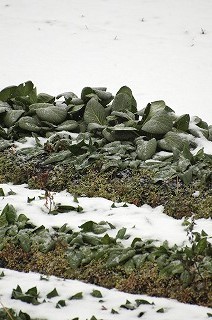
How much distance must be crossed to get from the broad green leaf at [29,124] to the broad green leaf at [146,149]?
118 cm

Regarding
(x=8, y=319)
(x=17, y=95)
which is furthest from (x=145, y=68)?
(x=8, y=319)

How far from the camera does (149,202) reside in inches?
173

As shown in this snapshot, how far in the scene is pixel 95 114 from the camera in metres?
5.55

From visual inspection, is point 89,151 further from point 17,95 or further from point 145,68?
point 145,68

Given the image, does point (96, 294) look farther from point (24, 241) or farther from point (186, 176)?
point (186, 176)

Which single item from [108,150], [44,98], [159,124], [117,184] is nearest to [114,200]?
[117,184]

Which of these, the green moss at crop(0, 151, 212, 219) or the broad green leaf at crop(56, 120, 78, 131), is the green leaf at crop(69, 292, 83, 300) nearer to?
the green moss at crop(0, 151, 212, 219)

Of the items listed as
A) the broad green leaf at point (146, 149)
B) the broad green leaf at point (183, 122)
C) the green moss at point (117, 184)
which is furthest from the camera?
the broad green leaf at point (183, 122)

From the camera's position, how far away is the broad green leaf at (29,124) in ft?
18.1

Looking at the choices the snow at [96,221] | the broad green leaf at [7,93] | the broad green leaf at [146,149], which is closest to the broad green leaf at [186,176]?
the snow at [96,221]

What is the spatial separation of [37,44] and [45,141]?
216 inches

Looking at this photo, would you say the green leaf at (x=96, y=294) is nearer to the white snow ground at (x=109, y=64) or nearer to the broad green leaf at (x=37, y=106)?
the white snow ground at (x=109, y=64)

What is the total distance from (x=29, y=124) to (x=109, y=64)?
168 inches

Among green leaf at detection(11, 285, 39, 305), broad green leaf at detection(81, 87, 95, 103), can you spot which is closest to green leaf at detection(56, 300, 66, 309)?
green leaf at detection(11, 285, 39, 305)
